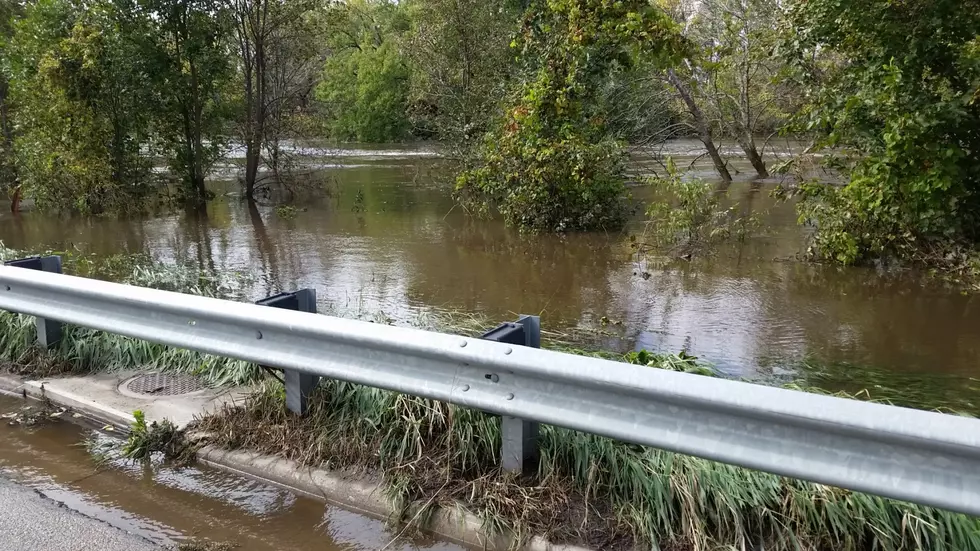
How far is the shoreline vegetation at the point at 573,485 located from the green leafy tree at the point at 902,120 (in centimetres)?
544

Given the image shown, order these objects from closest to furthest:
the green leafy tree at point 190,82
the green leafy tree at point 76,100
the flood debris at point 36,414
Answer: the flood debris at point 36,414 < the green leafy tree at point 76,100 < the green leafy tree at point 190,82

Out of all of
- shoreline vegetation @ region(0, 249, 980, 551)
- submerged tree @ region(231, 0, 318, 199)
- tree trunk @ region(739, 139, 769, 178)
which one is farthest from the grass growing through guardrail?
tree trunk @ region(739, 139, 769, 178)

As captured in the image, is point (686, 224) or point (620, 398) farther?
point (686, 224)

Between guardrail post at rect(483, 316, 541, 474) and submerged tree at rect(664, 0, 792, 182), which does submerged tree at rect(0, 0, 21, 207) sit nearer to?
submerged tree at rect(664, 0, 792, 182)

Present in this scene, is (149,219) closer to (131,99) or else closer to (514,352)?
(131,99)

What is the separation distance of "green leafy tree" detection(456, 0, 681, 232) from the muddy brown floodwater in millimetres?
7097

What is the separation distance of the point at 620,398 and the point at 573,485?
63cm

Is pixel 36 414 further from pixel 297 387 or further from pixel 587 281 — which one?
pixel 587 281

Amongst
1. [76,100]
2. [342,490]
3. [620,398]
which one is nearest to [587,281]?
[342,490]

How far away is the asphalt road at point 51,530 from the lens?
3.22 metres

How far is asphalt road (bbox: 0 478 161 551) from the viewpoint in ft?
10.6

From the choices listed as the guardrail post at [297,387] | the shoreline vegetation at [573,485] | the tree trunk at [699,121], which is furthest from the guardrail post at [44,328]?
the tree trunk at [699,121]

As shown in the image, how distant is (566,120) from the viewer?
11.3 metres

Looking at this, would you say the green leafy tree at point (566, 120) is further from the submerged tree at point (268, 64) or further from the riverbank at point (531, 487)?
the submerged tree at point (268, 64)
